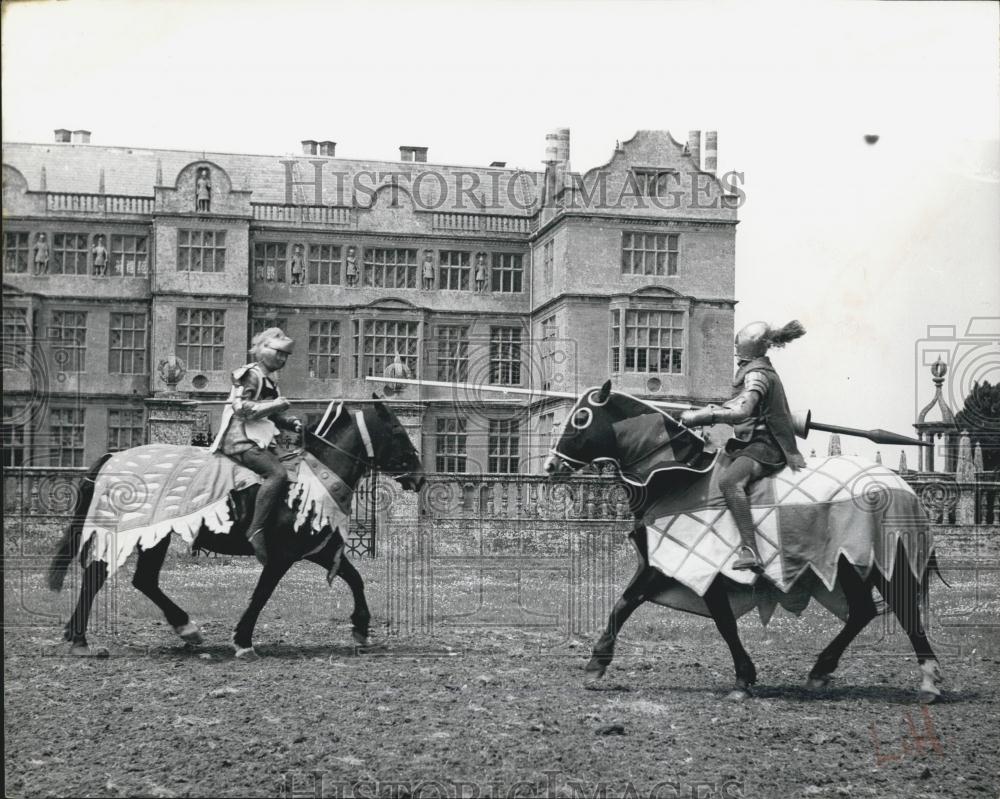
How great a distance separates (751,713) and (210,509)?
4.51 meters

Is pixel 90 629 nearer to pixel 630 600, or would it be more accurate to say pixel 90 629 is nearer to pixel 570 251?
pixel 630 600

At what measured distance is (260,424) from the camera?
30.3ft

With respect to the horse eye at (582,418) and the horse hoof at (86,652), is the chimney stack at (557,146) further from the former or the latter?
the horse hoof at (86,652)

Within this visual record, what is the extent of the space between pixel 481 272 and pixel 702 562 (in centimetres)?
823

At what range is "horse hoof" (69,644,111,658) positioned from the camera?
9.19m

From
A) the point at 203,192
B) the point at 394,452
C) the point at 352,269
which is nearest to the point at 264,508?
the point at 394,452

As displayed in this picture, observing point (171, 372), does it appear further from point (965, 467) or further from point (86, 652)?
point (965, 467)

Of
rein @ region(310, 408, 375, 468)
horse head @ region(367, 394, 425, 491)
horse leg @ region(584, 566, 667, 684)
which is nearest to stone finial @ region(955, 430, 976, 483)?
horse leg @ region(584, 566, 667, 684)

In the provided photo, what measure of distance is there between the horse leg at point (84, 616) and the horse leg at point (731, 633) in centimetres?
489

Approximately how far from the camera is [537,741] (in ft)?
25.2

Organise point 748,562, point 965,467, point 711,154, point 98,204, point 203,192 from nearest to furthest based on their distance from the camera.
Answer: point 748,562 < point 711,154 < point 965,467 < point 98,204 < point 203,192

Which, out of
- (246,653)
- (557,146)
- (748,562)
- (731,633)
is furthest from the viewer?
(557,146)

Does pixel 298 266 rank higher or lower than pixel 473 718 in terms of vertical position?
higher

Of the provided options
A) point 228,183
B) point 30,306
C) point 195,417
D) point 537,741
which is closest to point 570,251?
point 228,183
